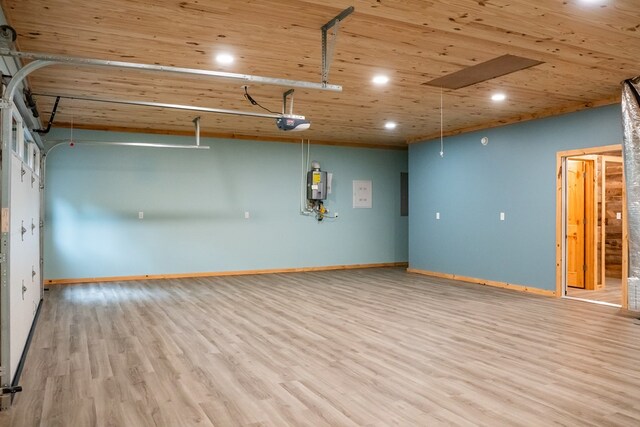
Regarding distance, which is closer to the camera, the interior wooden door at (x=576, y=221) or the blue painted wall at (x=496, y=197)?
the blue painted wall at (x=496, y=197)

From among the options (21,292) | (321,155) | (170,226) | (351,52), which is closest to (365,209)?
(321,155)

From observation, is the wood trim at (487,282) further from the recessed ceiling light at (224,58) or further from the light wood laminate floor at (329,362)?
the recessed ceiling light at (224,58)

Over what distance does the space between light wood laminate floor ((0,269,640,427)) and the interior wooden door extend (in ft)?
5.74

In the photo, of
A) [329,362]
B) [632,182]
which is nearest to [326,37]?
[329,362]

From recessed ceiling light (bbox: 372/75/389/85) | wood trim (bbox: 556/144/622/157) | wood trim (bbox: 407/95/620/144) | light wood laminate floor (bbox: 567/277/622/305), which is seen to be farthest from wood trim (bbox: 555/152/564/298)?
recessed ceiling light (bbox: 372/75/389/85)

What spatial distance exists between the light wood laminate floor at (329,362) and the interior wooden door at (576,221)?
1.75 m

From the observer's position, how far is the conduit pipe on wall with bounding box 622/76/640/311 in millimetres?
5566

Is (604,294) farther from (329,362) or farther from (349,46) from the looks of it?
(349,46)

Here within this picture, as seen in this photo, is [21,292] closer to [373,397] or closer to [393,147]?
[373,397]

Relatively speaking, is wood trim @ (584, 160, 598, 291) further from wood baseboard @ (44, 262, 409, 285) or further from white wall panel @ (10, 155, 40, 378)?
white wall panel @ (10, 155, 40, 378)

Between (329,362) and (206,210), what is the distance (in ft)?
19.2

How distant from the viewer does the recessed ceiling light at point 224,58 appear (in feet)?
14.8

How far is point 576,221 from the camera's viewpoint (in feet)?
26.7

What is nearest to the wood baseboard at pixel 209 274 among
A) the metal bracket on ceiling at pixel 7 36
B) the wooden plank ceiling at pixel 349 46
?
the wooden plank ceiling at pixel 349 46
